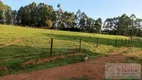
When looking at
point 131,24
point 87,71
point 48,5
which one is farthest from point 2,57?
point 131,24

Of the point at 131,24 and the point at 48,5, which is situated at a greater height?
the point at 48,5

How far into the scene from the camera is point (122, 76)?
12930 millimetres

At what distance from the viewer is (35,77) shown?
40.1 feet

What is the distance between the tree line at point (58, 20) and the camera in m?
95.6

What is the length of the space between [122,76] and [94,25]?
98.1 m

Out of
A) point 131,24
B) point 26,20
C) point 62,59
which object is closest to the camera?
point 62,59

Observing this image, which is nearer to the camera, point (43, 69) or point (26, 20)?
point (43, 69)

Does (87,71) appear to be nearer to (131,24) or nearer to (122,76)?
(122,76)

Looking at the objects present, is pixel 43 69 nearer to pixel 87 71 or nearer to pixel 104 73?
pixel 87 71

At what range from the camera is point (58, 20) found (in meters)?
103

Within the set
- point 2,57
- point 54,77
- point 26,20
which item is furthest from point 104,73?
point 26,20

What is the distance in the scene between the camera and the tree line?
9562 cm

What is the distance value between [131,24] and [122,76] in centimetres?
11089

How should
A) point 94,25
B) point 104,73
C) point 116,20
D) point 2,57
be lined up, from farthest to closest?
point 116,20
point 94,25
point 2,57
point 104,73
